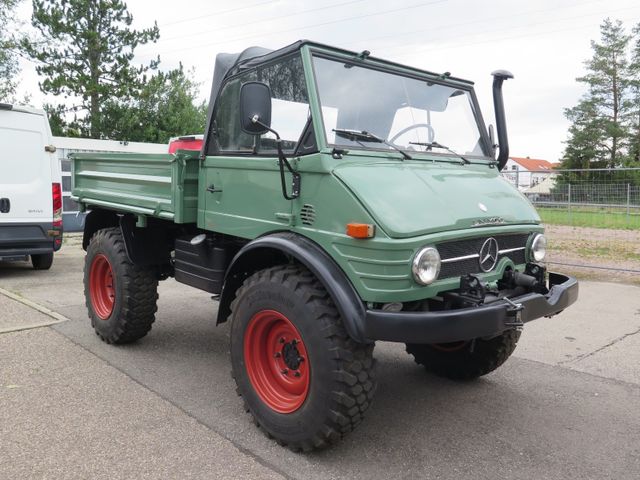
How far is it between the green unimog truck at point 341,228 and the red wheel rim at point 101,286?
968 mm

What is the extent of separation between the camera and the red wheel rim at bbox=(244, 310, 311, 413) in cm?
335

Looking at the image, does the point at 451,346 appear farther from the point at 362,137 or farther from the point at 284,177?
the point at 284,177

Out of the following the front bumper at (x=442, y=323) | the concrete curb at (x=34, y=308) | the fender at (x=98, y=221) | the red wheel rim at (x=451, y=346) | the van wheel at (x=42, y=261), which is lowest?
the concrete curb at (x=34, y=308)

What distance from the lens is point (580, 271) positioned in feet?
31.0

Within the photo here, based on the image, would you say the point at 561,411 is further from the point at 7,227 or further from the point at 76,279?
the point at 7,227

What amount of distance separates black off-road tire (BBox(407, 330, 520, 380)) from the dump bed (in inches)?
79.6

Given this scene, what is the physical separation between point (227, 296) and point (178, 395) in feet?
2.74

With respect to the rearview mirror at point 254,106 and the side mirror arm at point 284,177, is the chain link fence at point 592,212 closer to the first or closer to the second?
the side mirror arm at point 284,177

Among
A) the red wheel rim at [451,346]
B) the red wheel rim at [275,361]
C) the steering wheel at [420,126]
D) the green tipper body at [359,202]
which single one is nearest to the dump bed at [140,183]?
the green tipper body at [359,202]

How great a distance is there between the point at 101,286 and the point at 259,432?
276 centimetres

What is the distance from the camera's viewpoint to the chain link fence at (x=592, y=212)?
29.9 feet

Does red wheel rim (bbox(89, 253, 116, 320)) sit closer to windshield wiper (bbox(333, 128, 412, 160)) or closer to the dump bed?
the dump bed

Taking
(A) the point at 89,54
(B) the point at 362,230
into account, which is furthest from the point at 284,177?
(A) the point at 89,54

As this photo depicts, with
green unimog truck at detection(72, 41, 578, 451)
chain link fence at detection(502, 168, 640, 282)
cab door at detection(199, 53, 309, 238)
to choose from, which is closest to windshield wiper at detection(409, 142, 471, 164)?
green unimog truck at detection(72, 41, 578, 451)
